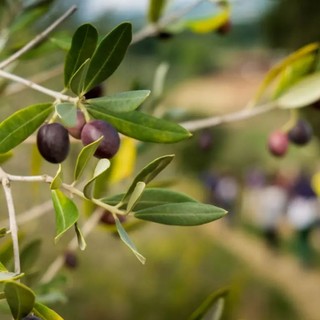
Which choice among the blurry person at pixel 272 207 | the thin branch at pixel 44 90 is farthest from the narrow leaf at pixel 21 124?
the blurry person at pixel 272 207

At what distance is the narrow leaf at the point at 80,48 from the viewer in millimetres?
419

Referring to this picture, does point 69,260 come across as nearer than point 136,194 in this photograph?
No

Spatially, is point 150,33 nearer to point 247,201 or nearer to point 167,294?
point 167,294

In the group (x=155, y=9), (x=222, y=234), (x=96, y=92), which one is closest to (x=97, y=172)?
(x=96, y=92)

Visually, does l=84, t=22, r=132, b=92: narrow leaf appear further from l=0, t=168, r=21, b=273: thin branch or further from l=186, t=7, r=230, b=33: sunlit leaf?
l=186, t=7, r=230, b=33: sunlit leaf

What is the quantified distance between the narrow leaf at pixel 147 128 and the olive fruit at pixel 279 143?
0.30 metres

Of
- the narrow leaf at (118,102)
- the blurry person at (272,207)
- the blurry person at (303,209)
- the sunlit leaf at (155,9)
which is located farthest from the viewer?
the blurry person at (272,207)

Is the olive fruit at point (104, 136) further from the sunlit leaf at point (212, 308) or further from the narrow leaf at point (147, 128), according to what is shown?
the sunlit leaf at point (212, 308)

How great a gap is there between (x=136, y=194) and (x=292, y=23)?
5587 mm

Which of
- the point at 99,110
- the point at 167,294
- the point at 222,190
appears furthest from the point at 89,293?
the point at 99,110

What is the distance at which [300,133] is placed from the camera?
74 centimetres

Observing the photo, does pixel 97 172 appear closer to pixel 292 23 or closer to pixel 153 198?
pixel 153 198

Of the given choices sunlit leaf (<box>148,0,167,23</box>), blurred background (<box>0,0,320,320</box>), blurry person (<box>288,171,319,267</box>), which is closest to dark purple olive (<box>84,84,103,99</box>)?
sunlit leaf (<box>148,0,167,23</box>)

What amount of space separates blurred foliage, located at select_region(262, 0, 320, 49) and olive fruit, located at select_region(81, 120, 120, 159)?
16.6 feet
